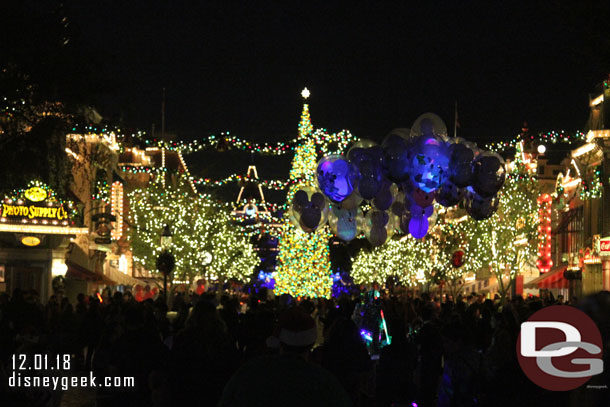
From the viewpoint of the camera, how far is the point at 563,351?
8.72 meters

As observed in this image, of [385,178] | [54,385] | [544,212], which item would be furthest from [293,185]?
[54,385]

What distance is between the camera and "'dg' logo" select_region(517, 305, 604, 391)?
8.49 m

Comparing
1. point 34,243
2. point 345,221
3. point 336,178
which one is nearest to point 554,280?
point 34,243

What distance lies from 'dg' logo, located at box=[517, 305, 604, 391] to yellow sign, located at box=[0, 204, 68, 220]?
29406 mm

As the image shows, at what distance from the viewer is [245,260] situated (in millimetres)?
74062

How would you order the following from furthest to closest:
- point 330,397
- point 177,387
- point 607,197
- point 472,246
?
point 472,246 → point 607,197 → point 177,387 → point 330,397

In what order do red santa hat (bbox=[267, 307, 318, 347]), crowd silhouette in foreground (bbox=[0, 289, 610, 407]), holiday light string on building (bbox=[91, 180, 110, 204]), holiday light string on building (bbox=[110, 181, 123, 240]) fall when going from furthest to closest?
1. holiday light string on building (bbox=[110, 181, 123, 240])
2. holiday light string on building (bbox=[91, 180, 110, 204])
3. red santa hat (bbox=[267, 307, 318, 347])
4. crowd silhouette in foreground (bbox=[0, 289, 610, 407])

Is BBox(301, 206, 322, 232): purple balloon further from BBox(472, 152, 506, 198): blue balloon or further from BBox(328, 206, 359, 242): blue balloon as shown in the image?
BBox(472, 152, 506, 198): blue balloon

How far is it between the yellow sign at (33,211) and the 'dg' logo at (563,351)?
2941cm

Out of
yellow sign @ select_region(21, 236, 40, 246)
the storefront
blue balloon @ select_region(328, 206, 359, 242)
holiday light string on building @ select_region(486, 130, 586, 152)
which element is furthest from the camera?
yellow sign @ select_region(21, 236, 40, 246)

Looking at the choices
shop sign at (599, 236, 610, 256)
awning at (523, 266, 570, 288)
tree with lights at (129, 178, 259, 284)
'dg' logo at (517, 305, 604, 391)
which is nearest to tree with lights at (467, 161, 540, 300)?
awning at (523, 266, 570, 288)

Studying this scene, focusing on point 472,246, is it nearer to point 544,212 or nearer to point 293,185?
Result: point 544,212

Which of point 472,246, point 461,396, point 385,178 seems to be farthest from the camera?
point 472,246

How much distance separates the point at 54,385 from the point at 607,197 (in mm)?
37766
